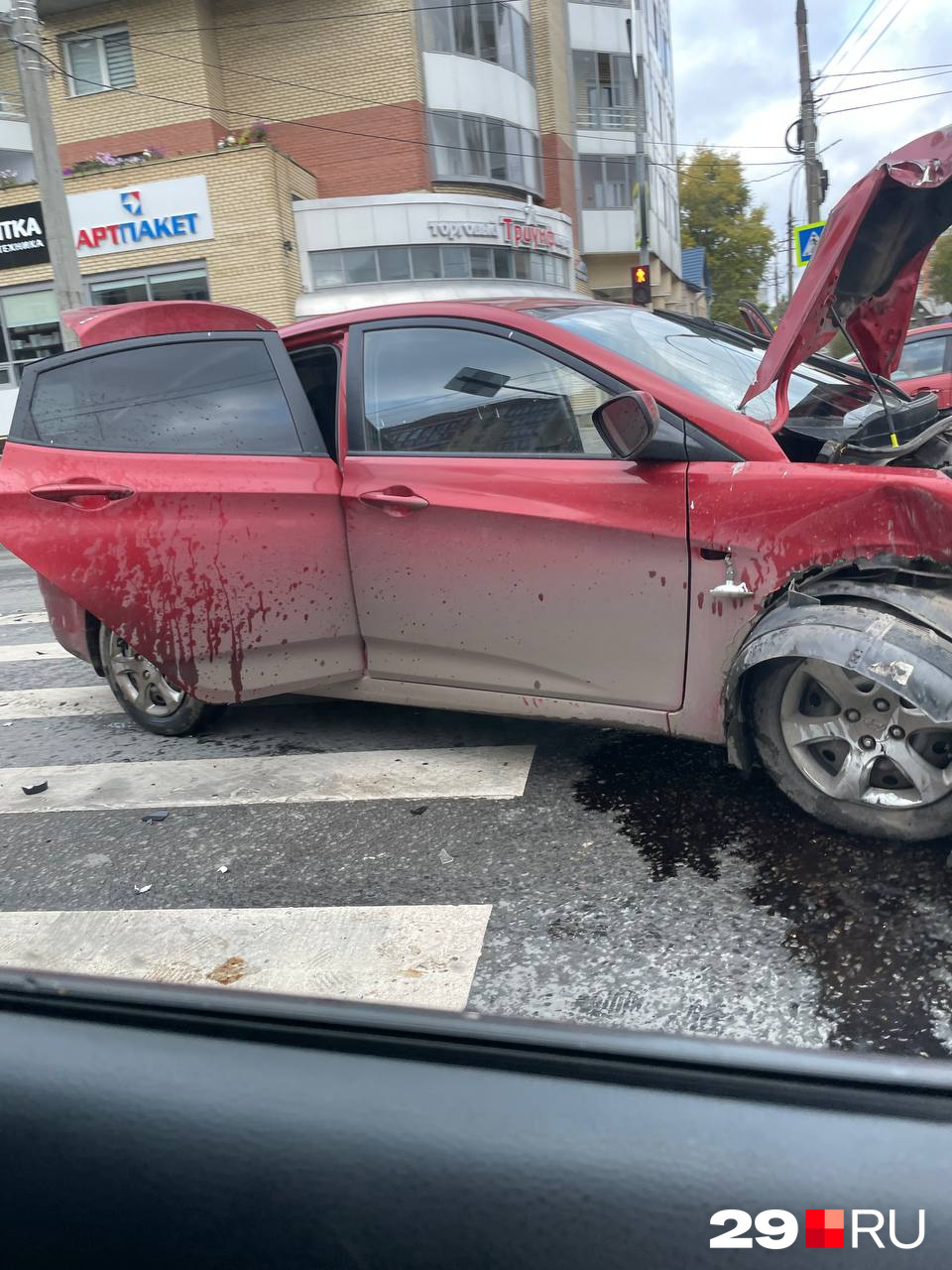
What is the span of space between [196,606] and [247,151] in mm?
20795

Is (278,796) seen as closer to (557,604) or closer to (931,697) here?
(557,604)

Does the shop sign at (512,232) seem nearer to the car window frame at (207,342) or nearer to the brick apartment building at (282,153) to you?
the brick apartment building at (282,153)

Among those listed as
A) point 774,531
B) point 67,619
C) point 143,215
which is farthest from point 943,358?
point 143,215

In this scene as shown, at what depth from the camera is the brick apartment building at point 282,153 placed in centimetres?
2212

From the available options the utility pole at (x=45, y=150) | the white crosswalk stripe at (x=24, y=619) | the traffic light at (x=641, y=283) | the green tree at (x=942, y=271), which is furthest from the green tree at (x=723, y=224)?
the white crosswalk stripe at (x=24, y=619)

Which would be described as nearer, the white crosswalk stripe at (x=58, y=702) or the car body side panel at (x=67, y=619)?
the car body side panel at (x=67, y=619)

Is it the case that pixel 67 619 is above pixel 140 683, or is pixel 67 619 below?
above

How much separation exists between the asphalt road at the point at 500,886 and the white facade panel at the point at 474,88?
25933 millimetres

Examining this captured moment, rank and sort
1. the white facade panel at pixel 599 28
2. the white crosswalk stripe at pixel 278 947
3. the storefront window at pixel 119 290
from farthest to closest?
the white facade panel at pixel 599 28
the storefront window at pixel 119 290
the white crosswalk stripe at pixel 278 947

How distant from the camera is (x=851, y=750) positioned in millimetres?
2699

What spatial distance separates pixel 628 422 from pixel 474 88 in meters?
27.5

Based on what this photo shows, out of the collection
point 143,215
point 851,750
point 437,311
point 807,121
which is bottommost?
point 851,750

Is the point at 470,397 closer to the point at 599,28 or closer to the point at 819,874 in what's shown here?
the point at 819,874

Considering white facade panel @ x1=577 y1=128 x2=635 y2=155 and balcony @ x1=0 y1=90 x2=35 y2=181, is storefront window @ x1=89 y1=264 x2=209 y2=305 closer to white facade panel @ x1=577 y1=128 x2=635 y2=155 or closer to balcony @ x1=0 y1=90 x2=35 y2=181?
balcony @ x1=0 y1=90 x2=35 y2=181
